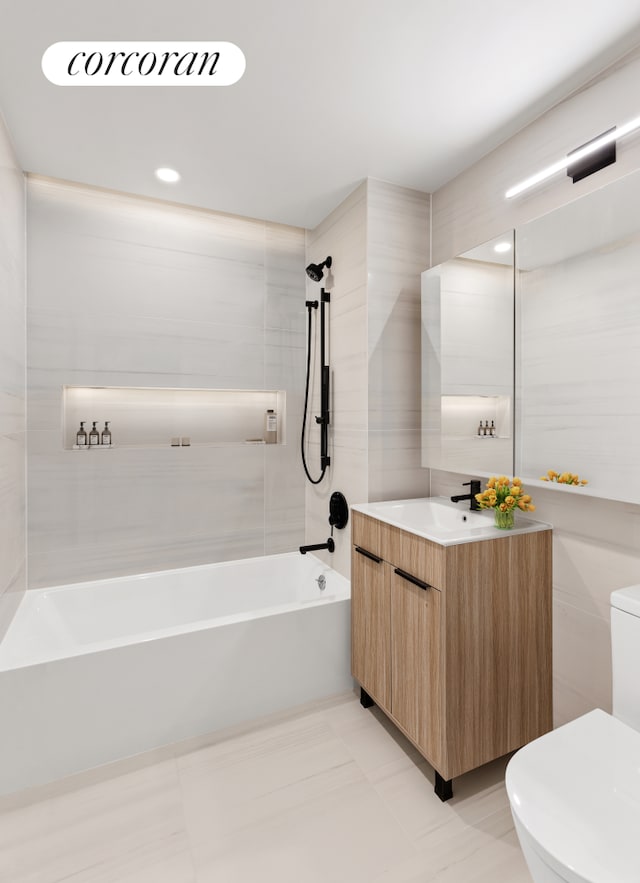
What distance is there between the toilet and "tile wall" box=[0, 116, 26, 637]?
1902 millimetres

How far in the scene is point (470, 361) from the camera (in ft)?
6.39

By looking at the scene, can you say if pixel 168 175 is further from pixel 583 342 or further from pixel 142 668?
pixel 142 668

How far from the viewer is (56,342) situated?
2.30m

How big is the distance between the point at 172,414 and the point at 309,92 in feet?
5.73

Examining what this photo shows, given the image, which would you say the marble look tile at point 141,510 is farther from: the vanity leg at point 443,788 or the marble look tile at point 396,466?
the vanity leg at point 443,788

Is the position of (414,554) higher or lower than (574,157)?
lower

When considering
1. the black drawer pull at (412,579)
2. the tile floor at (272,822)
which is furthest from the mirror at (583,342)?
the tile floor at (272,822)

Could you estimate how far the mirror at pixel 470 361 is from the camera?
1782 mm

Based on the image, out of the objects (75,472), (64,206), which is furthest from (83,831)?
(64,206)

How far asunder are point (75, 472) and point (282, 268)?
5.54 feet

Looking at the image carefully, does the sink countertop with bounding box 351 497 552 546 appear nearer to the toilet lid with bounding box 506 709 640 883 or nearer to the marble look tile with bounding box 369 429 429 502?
the marble look tile with bounding box 369 429 429 502

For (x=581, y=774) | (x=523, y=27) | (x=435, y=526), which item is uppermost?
(x=523, y=27)

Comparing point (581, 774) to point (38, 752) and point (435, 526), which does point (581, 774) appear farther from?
point (38, 752)

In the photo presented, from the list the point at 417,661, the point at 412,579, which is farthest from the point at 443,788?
the point at 412,579
